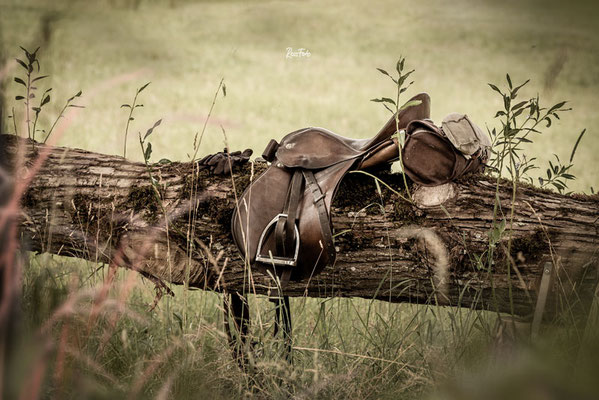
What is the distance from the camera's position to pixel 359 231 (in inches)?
96.9

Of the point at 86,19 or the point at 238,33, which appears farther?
the point at 238,33

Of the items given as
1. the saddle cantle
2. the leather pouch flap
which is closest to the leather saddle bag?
the leather pouch flap

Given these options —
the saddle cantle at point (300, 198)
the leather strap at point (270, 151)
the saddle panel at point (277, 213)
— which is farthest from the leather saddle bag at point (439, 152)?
the leather strap at point (270, 151)

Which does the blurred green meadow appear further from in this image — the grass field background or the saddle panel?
the saddle panel

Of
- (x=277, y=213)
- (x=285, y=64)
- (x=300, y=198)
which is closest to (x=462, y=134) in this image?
(x=300, y=198)

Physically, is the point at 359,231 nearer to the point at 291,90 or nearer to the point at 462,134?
the point at 462,134

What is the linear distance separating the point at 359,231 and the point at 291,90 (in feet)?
36.5

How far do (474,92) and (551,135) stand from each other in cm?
283

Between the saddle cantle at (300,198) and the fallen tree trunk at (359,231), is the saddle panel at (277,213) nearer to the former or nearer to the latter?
the saddle cantle at (300,198)

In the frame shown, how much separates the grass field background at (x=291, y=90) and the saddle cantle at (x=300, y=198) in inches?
10.9

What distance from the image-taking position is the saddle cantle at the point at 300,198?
2.38m

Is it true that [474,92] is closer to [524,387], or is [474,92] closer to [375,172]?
[375,172]

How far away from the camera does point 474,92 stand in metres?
13.6

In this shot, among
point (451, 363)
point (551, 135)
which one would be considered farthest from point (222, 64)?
point (451, 363)
